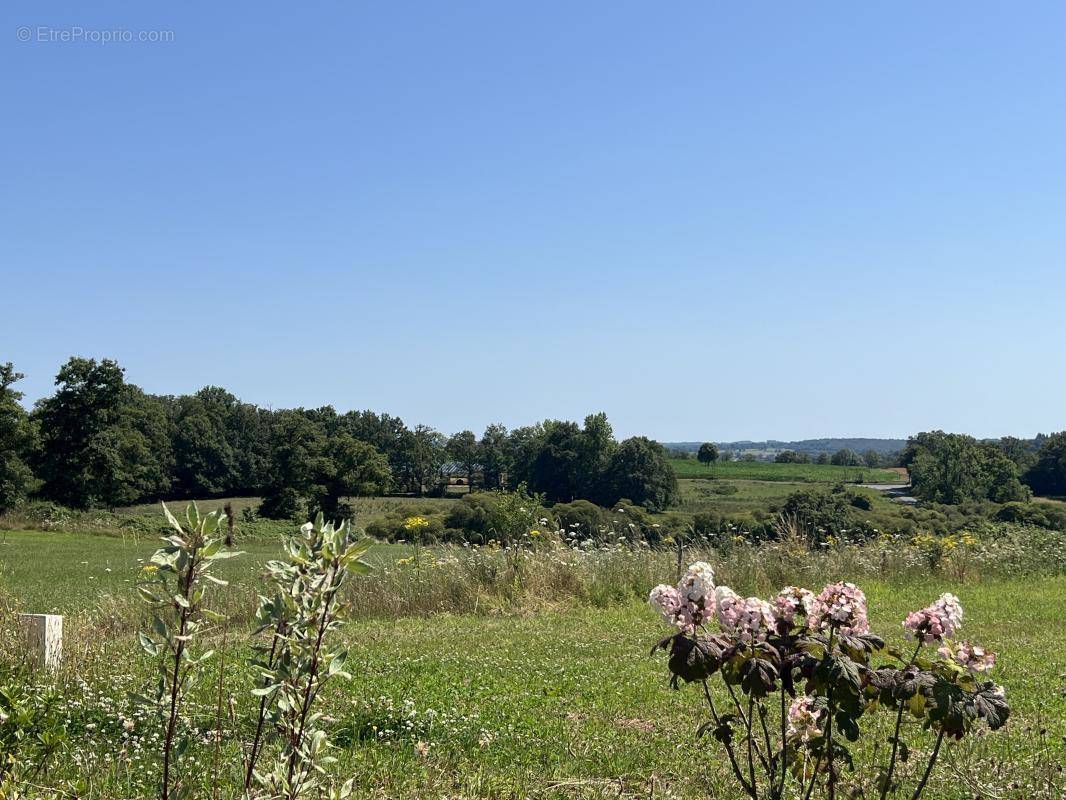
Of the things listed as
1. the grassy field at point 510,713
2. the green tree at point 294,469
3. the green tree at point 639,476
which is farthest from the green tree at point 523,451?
the grassy field at point 510,713

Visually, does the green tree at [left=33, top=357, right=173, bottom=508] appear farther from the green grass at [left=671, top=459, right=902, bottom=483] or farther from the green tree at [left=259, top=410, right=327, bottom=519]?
the green grass at [left=671, top=459, right=902, bottom=483]

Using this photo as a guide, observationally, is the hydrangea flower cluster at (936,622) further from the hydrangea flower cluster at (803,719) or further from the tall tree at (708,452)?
the tall tree at (708,452)

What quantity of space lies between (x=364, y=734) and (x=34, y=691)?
2068 millimetres

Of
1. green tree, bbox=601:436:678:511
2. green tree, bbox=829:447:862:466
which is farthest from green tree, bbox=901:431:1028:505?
green tree, bbox=829:447:862:466

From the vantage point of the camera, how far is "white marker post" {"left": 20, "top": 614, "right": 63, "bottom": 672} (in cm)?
588

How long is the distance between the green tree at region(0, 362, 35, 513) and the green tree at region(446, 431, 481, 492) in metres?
26.5

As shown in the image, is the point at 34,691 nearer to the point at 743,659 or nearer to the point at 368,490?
the point at 743,659

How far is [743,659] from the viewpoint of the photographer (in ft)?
9.52

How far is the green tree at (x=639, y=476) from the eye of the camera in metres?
41.4

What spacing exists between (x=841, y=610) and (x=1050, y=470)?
4811cm

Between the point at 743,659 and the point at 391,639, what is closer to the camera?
the point at 743,659

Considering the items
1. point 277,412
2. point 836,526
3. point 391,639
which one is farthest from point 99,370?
point 391,639

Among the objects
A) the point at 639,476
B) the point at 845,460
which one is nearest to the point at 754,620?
the point at 639,476

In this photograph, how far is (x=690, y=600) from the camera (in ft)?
9.99
